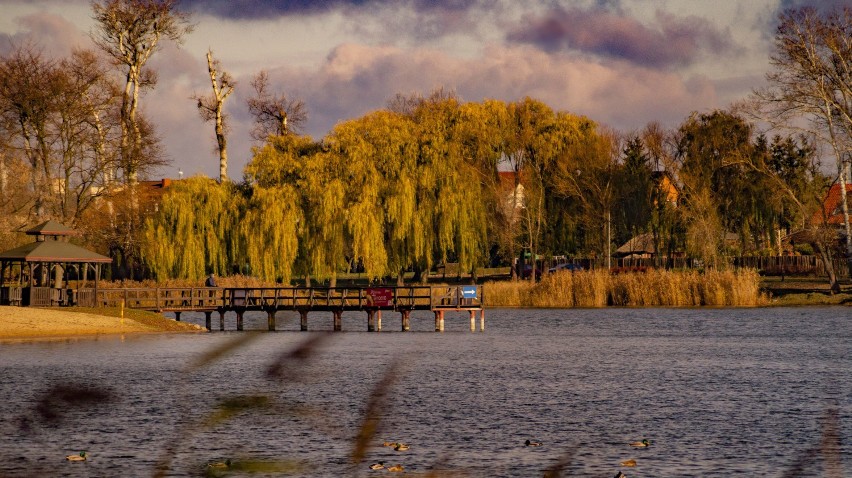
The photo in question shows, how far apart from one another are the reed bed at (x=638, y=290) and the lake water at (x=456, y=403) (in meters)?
14.3

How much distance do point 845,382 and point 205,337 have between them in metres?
32.3

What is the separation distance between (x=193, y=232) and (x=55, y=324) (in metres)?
24.3

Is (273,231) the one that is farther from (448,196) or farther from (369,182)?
(448,196)

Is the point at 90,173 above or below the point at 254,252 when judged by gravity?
above

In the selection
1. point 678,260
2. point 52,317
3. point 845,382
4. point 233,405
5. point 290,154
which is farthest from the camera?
point 678,260

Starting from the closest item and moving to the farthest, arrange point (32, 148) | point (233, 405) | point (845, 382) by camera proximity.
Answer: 1. point (233, 405)
2. point (845, 382)
3. point (32, 148)

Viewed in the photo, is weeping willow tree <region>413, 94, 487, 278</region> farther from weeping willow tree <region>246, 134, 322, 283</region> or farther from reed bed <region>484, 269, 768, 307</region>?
weeping willow tree <region>246, 134, 322, 283</region>

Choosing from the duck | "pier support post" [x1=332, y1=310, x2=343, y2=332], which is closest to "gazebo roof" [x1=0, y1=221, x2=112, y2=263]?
"pier support post" [x1=332, y1=310, x2=343, y2=332]

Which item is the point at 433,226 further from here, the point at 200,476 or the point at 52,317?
the point at 200,476

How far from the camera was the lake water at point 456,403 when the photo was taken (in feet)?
68.3

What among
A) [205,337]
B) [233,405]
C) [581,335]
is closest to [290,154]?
[205,337]

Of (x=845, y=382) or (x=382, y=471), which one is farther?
(x=845, y=382)

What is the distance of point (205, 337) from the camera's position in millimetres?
56062

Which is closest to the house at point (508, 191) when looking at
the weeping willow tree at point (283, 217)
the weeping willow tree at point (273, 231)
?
the weeping willow tree at point (283, 217)
